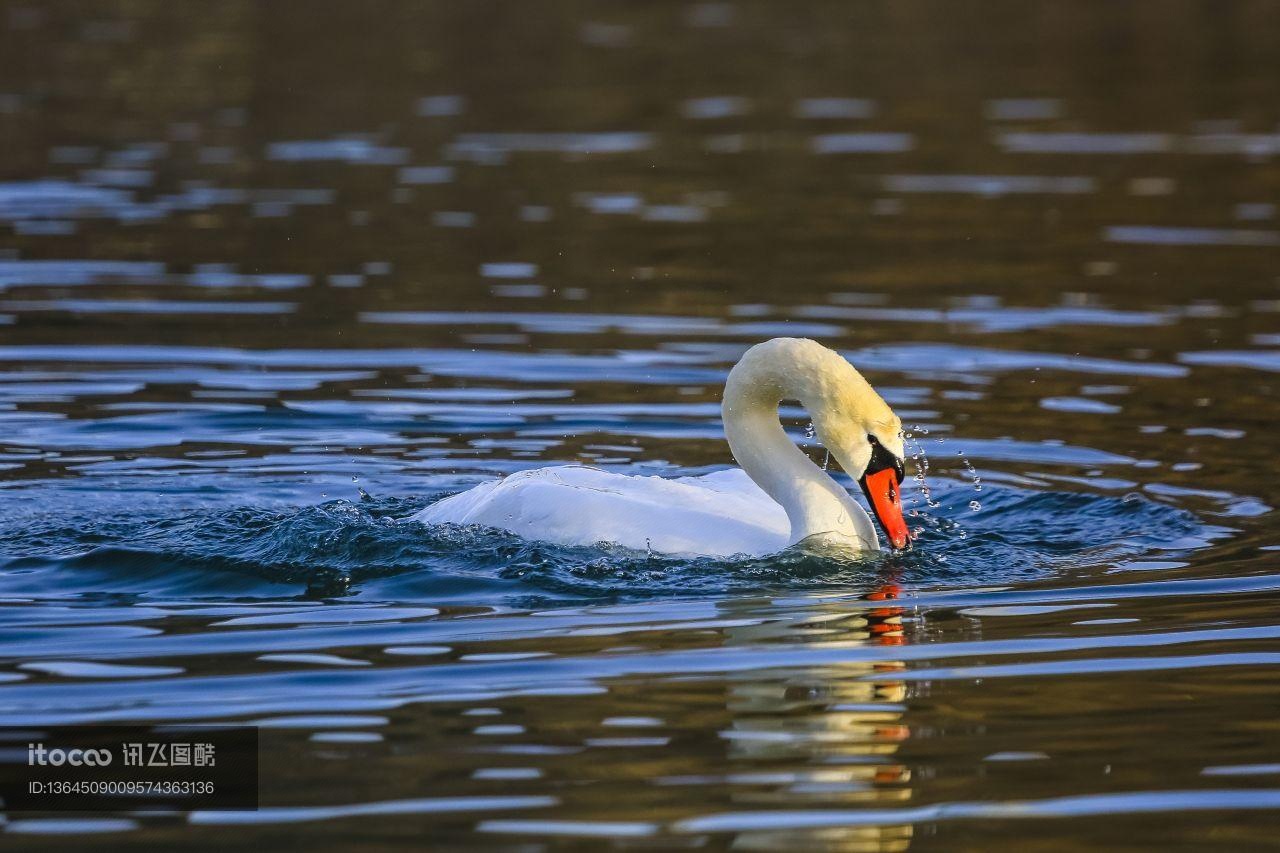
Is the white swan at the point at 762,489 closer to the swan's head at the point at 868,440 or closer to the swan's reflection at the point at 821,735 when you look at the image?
the swan's head at the point at 868,440

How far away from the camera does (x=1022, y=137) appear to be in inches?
878

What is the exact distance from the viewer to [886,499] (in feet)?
28.6

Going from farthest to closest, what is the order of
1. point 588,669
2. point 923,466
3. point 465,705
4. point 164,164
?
point 164,164 < point 923,466 < point 588,669 < point 465,705

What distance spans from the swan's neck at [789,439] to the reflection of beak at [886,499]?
0.44 feet

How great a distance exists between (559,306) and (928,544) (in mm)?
5992

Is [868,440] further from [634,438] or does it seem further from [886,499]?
[634,438]

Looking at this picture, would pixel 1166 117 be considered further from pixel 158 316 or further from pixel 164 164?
pixel 158 316

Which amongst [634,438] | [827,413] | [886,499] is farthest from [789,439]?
[634,438]

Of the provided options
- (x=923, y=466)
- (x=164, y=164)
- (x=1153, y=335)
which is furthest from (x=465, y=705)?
(x=164, y=164)

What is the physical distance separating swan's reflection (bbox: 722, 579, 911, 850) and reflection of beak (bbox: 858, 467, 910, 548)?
2.88 ft

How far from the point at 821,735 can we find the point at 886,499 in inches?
95.2

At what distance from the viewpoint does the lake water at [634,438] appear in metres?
6.11

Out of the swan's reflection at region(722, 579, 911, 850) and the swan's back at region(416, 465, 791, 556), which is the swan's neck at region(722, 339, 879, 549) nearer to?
the swan's back at region(416, 465, 791, 556)

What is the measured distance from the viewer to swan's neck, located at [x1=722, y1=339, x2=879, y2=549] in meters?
8.55
